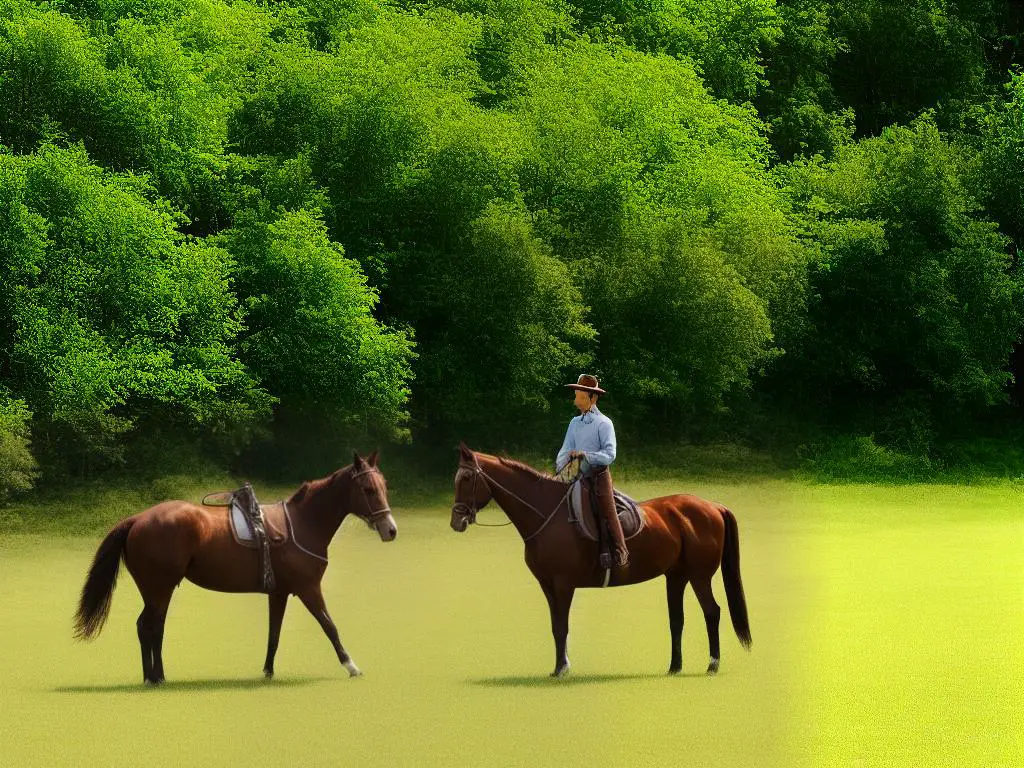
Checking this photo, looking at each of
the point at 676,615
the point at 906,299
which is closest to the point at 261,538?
the point at 676,615

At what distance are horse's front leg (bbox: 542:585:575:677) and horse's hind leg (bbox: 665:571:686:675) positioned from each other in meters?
1.05

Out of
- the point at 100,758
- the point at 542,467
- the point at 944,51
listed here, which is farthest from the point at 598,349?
the point at 100,758

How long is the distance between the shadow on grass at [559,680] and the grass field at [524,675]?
49 millimetres

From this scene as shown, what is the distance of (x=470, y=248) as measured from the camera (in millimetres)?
47719

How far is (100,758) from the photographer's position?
1245 cm

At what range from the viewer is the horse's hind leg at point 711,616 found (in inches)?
646

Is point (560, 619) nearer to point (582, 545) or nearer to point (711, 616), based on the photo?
point (582, 545)

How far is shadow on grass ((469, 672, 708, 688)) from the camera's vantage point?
15.8 metres

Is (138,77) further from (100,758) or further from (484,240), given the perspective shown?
(100,758)

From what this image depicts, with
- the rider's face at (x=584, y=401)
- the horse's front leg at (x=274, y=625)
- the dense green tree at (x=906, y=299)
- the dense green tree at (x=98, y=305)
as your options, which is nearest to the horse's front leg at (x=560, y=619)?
the rider's face at (x=584, y=401)

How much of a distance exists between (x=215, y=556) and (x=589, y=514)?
3.69 metres

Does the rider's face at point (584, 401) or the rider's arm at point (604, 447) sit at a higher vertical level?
the rider's face at point (584, 401)

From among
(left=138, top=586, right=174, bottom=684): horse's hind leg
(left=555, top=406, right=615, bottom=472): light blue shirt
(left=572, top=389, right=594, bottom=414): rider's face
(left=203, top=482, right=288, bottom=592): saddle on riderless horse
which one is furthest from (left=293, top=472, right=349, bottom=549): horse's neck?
(left=572, top=389, right=594, bottom=414): rider's face

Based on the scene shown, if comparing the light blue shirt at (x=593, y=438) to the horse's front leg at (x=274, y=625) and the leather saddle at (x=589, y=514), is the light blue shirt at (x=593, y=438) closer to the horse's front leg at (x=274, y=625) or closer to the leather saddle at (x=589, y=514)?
the leather saddle at (x=589, y=514)
